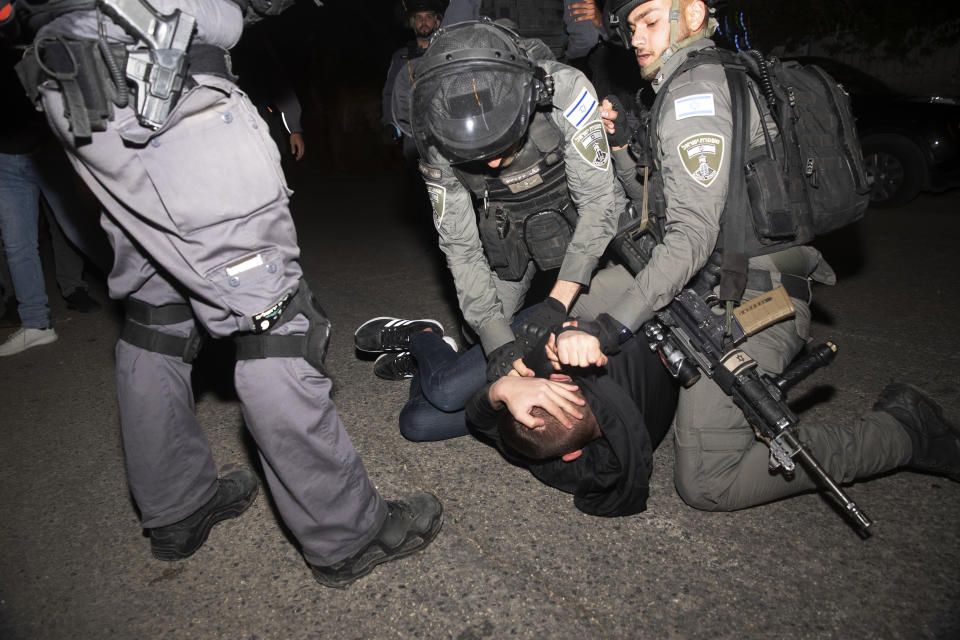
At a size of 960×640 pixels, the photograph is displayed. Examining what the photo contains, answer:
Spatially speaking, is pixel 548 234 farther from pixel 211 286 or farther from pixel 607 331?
pixel 211 286

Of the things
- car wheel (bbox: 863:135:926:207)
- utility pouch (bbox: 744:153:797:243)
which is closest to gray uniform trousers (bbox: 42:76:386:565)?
utility pouch (bbox: 744:153:797:243)

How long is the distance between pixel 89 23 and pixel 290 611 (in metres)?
1.69

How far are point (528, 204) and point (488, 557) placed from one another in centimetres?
149

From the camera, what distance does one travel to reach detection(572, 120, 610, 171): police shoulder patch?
241 cm

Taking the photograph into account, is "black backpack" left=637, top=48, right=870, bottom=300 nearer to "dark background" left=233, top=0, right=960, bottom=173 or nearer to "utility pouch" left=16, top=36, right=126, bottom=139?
"utility pouch" left=16, top=36, right=126, bottom=139

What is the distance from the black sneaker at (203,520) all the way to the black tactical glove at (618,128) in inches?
83.5

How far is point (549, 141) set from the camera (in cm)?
245

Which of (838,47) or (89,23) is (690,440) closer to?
(89,23)

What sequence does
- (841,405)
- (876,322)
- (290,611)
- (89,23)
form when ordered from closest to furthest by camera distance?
(89,23), (290,611), (841,405), (876,322)

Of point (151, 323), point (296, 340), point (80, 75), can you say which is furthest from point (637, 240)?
point (80, 75)

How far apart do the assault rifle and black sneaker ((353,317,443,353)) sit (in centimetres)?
146

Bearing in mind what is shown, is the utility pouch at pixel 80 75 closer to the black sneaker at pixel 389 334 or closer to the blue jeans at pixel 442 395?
the blue jeans at pixel 442 395

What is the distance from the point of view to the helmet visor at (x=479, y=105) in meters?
2.16

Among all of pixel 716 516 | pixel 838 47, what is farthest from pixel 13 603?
pixel 838 47
